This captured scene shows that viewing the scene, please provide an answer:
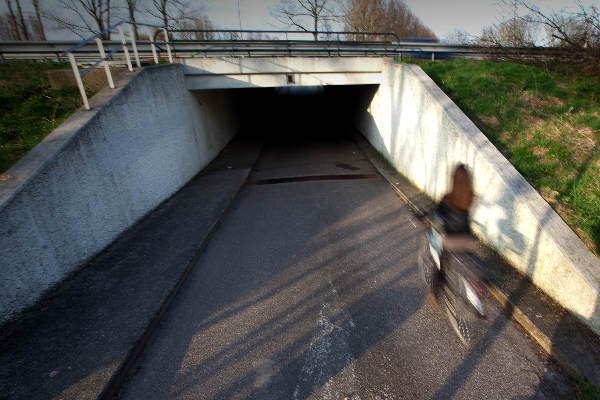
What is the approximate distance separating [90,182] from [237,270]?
2.96m

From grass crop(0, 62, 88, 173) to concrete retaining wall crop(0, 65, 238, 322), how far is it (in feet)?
3.49

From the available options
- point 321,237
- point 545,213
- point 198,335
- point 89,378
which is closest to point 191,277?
point 198,335

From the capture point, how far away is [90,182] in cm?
477

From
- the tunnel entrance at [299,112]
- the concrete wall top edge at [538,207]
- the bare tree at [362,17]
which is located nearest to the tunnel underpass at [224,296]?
the concrete wall top edge at [538,207]

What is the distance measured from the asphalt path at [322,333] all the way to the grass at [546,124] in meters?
2.24

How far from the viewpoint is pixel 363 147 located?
1236 cm

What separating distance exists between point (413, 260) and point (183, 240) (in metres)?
4.38

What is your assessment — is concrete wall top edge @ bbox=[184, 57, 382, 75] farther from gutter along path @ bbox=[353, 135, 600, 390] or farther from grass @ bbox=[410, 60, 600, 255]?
gutter along path @ bbox=[353, 135, 600, 390]

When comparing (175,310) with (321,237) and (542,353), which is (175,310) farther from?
(542,353)

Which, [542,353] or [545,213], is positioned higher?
[545,213]

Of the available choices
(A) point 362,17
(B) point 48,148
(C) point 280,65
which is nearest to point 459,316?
(B) point 48,148

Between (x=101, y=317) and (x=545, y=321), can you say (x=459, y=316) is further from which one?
(x=101, y=317)

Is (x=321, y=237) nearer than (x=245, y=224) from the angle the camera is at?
Yes

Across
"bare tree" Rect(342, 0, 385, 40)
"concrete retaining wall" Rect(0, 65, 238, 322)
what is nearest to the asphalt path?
"concrete retaining wall" Rect(0, 65, 238, 322)
